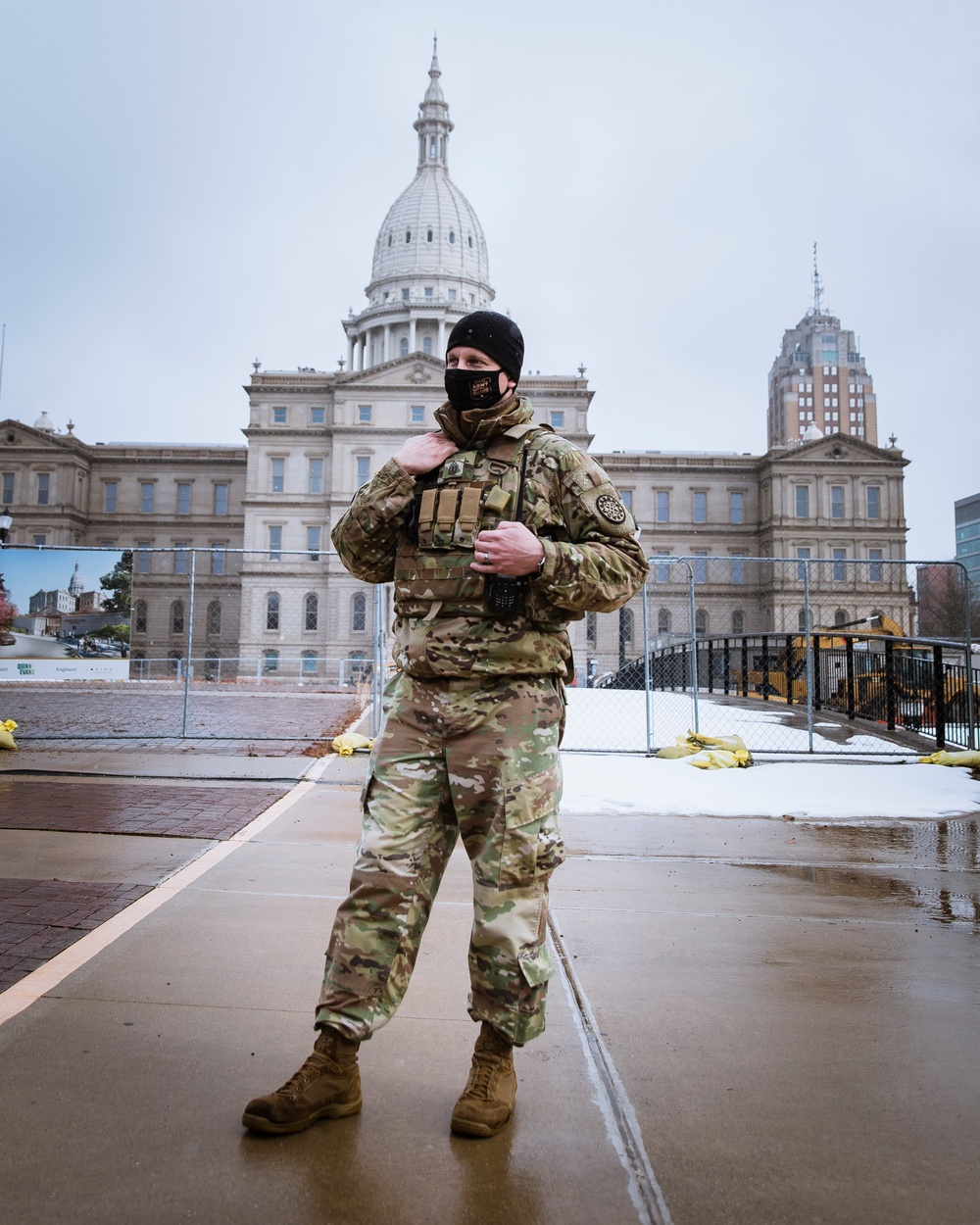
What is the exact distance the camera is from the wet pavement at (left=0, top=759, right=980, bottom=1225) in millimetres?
1952

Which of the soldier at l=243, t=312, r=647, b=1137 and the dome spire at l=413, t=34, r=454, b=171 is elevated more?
the dome spire at l=413, t=34, r=454, b=171

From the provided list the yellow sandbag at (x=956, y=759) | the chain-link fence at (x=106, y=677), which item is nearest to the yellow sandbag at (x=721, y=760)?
the yellow sandbag at (x=956, y=759)

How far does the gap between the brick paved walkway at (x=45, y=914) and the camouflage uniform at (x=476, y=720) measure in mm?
1569

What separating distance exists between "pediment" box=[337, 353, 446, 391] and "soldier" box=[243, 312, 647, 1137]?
213 ft

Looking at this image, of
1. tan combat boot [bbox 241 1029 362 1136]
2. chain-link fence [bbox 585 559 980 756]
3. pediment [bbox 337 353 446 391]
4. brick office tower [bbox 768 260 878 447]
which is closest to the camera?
tan combat boot [bbox 241 1029 362 1136]

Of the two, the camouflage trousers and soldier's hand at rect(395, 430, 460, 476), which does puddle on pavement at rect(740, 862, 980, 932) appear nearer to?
the camouflage trousers

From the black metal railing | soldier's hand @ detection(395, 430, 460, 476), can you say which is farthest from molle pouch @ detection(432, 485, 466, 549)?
the black metal railing

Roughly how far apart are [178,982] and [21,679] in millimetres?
10425

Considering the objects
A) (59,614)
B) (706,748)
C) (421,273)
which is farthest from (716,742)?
(421,273)

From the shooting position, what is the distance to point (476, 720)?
8.04ft

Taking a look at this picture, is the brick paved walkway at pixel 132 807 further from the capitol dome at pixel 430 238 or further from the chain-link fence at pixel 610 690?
the capitol dome at pixel 430 238

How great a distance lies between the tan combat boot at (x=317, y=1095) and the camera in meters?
2.17

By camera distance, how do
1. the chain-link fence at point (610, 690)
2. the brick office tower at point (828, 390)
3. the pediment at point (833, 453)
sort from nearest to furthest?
the chain-link fence at point (610, 690)
the pediment at point (833, 453)
the brick office tower at point (828, 390)

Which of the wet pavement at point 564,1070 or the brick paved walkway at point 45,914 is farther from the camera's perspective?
the brick paved walkway at point 45,914
